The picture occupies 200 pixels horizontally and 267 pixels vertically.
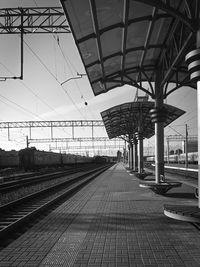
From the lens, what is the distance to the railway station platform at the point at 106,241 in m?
5.05

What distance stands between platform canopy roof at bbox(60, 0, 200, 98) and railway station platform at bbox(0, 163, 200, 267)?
13.6 ft

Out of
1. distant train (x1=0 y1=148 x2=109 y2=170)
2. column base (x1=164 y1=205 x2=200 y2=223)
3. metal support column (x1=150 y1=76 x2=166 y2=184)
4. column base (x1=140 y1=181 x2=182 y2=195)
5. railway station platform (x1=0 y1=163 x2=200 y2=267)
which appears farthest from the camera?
distant train (x1=0 y1=148 x2=109 y2=170)

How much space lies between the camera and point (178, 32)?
33.3 ft

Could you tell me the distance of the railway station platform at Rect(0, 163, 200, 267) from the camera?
505 centimetres

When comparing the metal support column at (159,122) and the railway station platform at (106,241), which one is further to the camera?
the metal support column at (159,122)

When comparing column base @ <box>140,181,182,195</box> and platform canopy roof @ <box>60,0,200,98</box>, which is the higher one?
platform canopy roof @ <box>60,0,200,98</box>

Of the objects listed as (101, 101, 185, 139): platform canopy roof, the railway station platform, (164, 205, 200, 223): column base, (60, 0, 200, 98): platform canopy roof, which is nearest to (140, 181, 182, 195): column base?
the railway station platform

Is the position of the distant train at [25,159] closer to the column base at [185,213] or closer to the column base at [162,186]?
the column base at [162,186]

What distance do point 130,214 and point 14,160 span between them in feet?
128

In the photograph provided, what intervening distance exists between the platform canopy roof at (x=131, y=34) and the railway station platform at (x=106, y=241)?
13.6 ft

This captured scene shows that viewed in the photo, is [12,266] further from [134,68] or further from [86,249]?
[134,68]

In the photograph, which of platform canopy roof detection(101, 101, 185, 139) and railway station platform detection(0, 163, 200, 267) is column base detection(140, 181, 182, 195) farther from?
platform canopy roof detection(101, 101, 185, 139)

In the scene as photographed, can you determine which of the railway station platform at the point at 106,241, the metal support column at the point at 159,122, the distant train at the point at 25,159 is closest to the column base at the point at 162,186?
the metal support column at the point at 159,122

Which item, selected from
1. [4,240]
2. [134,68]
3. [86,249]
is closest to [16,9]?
[134,68]
